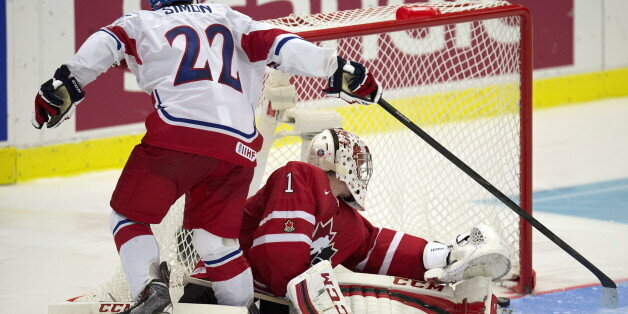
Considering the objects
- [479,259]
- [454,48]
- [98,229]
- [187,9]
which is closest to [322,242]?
[479,259]

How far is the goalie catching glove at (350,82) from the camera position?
3.42 metres

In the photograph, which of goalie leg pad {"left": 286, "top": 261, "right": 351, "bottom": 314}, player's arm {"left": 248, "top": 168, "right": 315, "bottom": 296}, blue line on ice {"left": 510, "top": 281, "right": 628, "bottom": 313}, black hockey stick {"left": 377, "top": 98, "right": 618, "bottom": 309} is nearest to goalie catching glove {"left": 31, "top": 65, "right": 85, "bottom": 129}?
player's arm {"left": 248, "top": 168, "right": 315, "bottom": 296}

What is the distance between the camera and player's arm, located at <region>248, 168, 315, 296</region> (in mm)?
3607

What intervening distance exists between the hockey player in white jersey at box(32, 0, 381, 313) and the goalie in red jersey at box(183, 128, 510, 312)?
0.17 metres

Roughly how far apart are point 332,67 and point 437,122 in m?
1.98

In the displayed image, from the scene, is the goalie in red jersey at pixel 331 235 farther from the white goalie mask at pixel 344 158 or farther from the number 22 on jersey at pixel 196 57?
the number 22 on jersey at pixel 196 57

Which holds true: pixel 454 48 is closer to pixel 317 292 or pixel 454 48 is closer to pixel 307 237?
pixel 307 237

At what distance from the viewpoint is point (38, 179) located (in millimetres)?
6441

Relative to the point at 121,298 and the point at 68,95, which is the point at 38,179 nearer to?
the point at 121,298

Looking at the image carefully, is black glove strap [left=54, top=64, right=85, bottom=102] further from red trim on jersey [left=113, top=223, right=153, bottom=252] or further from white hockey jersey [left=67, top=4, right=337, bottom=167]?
red trim on jersey [left=113, top=223, right=153, bottom=252]

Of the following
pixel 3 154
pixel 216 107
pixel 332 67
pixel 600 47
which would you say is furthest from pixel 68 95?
pixel 600 47

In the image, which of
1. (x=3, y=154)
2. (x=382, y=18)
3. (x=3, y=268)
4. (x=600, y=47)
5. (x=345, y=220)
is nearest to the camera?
(x=345, y=220)

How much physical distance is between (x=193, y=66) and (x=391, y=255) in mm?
1018

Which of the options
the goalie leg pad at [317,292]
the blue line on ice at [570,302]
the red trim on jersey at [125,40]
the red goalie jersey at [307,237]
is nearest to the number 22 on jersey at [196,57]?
the red trim on jersey at [125,40]
